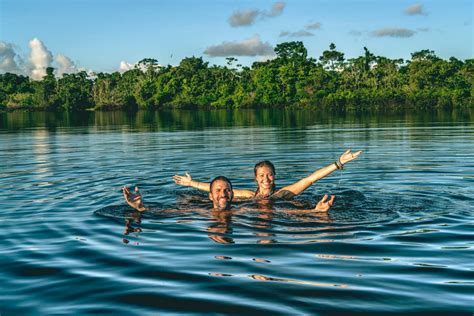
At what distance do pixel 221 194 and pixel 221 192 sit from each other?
0.04 meters

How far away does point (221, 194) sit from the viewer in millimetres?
9562

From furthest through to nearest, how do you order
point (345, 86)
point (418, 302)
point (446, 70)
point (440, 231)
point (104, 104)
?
1. point (104, 104)
2. point (345, 86)
3. point (446, 70)
4. point (440, 231)
5. point (418, 302)

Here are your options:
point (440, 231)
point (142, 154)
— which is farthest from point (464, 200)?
point (142, 154)

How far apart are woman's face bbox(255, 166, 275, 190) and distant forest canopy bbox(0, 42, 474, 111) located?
73.1 metres

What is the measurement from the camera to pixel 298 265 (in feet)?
21.3

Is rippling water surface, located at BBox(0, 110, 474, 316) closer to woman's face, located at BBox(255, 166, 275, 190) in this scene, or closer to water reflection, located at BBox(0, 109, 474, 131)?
woman's face, located at BBox(255, 166, 275, 190)

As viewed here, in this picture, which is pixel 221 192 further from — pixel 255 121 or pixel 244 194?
pixel 255 121

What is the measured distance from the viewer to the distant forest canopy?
85.9m

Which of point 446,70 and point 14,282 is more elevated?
point 446,70

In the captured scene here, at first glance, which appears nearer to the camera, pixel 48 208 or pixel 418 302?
pixel 418 302

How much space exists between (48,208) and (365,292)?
729 cm

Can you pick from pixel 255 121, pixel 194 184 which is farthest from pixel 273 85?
pixel 194 184

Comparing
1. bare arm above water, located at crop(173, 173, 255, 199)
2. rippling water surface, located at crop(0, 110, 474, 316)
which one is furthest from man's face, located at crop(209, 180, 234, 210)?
bare arm above water, located at crop(173, 173, 255, 199)

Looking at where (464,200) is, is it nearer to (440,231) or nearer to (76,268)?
(440,231)
